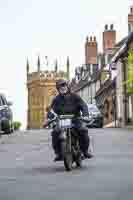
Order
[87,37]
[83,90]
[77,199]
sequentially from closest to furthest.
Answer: [77,199]
[87,37]
[83,90]

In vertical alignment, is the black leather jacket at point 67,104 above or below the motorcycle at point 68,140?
above

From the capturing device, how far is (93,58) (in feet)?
348

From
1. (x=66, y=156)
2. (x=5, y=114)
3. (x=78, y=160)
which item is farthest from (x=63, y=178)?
(x=5, y=114)

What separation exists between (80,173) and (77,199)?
14.2 ft

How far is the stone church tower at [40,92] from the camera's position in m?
186

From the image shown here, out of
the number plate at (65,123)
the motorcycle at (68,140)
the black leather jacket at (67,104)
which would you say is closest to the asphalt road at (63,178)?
the motorcycle at (68,140)

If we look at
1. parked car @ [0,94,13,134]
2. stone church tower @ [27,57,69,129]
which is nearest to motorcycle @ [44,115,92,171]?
parked car @ [0,94,13,134]

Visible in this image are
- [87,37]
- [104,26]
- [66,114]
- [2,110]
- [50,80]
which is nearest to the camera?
[66,114]

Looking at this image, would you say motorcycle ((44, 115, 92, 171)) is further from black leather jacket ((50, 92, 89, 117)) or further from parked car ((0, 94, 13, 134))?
parked car ((0, 94, 13, 134))

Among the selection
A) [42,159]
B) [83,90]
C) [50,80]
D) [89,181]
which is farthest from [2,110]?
[50,80]

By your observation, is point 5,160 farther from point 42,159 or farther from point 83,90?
point 83,90

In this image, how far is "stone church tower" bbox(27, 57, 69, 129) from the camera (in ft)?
611

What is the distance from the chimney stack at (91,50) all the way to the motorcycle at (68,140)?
3404 inches

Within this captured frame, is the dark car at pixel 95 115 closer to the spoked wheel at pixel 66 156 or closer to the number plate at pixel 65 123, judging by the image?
the number plate at pixel 65 123
